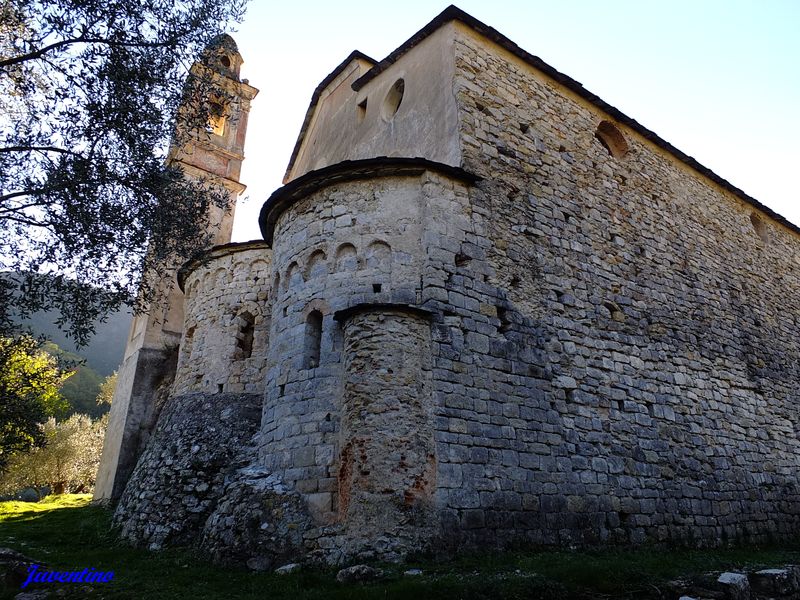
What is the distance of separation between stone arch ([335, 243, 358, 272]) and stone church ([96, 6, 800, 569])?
35 mm

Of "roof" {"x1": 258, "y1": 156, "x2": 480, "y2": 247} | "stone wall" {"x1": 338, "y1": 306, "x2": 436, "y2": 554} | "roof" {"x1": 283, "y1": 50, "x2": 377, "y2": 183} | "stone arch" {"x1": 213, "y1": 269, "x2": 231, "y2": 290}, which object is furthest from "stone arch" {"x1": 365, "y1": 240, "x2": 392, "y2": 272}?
"roof" {"x1": 283, "y1": 50, "x2": 377, "y2": 183}

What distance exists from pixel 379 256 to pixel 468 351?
1931 mm

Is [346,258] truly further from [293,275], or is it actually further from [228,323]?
[228,323]

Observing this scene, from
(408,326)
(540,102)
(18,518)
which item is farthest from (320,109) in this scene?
(18,518)

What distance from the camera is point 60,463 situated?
74.3 ft

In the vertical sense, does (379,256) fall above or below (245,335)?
above

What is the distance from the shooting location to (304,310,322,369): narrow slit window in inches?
321

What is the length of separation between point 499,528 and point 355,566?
2.04 metres

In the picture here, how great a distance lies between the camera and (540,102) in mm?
11312

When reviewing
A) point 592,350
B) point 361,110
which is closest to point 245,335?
point 361,110

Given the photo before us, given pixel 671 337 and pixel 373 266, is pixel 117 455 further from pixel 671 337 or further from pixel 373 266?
pixel 671 337

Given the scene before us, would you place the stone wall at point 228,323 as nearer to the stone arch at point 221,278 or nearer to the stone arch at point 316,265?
the stone arch at point 221,278

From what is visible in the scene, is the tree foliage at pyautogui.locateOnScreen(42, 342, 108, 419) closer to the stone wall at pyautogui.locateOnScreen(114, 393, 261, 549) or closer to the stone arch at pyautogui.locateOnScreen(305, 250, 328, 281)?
the stone wall at pyautogui.locateOnScreen(114, 393, 261, 549)

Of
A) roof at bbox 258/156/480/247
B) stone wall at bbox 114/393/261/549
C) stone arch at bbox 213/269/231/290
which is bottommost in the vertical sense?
stone wall at bbox 114/393/261/549
